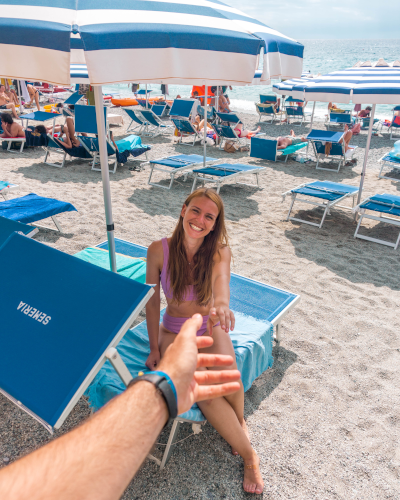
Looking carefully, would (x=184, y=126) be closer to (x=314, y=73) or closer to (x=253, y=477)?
(x=253, y=477)

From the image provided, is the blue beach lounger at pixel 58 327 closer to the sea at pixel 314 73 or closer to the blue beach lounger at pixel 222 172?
the blue beach lounger at pixel 222 172

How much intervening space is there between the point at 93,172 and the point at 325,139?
5.30 m

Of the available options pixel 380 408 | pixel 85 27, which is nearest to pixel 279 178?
pixel 380 408

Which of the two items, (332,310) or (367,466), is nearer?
(367,466)

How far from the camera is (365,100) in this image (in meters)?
4.60

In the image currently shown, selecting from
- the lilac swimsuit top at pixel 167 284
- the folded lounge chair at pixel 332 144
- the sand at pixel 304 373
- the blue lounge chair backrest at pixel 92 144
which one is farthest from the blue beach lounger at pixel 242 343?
the folded lounge chair at pixel 332 144

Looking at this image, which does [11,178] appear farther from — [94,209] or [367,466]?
[367,466]

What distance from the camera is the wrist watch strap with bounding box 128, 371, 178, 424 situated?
2.58 feet

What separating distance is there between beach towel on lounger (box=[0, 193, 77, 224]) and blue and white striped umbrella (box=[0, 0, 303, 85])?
108 inches

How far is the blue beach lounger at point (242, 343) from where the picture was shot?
1971 millimetres

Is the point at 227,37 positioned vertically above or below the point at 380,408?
above

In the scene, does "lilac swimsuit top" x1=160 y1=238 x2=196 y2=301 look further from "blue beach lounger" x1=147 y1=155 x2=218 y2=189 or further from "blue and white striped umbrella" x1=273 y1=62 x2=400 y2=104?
"blue beach lounger" x1=147 y1=155 x2=218 y2=189

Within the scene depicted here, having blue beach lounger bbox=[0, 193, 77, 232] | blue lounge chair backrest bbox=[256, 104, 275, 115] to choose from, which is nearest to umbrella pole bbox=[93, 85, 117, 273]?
blue beach lounger bbox=[0, 193, 77, 232]

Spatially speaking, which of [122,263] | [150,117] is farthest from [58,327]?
[150,117]
